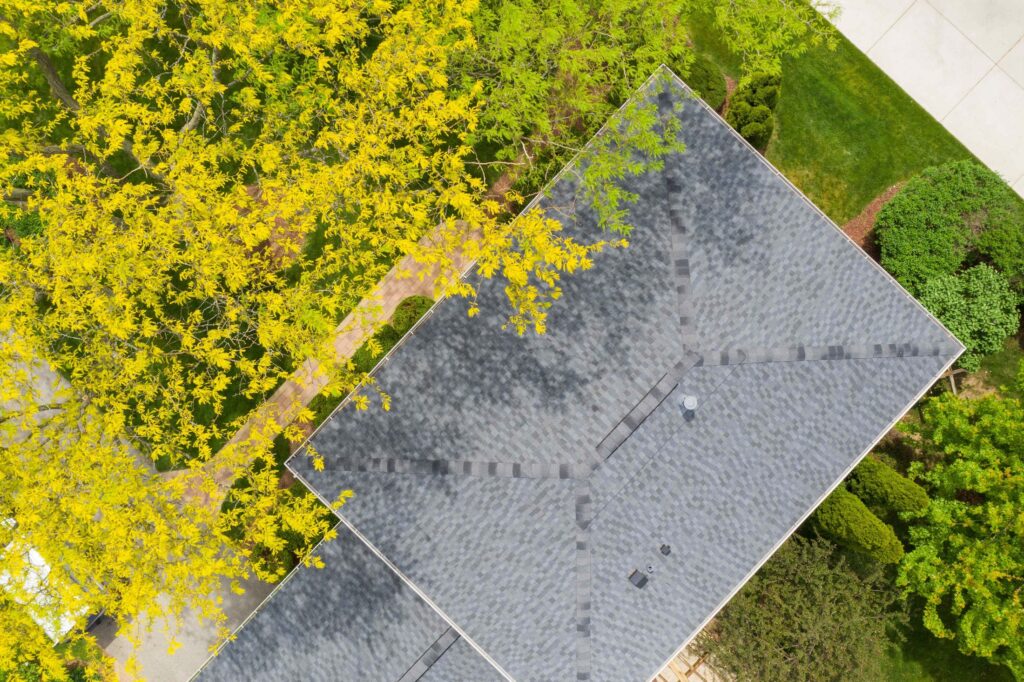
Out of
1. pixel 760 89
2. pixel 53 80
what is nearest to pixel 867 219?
pixel 760 89

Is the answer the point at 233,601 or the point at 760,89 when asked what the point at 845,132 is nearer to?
the point at 760,89

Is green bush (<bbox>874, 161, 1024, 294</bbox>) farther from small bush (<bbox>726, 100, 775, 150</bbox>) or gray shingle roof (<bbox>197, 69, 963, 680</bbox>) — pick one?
gray shingle roof (<bbox>197, 69, 963, 680</bbox>)

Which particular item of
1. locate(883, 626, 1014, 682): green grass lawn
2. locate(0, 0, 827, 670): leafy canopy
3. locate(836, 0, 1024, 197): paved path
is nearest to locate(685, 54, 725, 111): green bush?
locate(0, 0, 827, 670): leafy canopy

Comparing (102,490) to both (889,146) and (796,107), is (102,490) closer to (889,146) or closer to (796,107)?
(796,107)

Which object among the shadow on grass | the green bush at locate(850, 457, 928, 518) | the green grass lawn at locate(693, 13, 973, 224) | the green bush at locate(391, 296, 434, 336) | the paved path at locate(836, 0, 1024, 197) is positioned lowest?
the green bush at locate(391, 296, 434, 336)

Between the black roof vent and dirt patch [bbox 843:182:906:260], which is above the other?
dirt patch [bbox 843:182:906:260]
